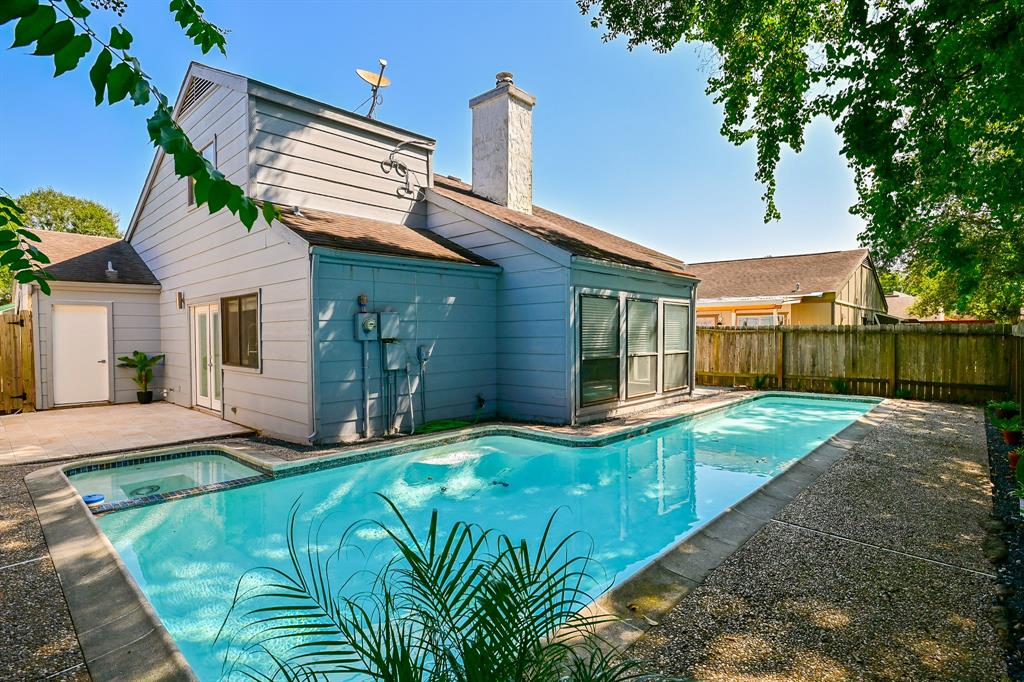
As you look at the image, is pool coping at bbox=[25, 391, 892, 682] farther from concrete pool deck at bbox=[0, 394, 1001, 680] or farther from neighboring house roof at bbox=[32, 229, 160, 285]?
neighboring house roof at bbox=[32, 229, 160, 285]

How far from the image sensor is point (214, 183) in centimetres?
120

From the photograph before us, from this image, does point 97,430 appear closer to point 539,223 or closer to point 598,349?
point 598,349

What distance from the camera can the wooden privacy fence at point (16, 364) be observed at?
380 inches

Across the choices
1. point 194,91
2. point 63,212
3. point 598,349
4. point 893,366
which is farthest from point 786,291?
point 63,212

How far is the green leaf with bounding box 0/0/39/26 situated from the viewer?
93 cm

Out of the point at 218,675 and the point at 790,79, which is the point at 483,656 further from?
the point at 790,79

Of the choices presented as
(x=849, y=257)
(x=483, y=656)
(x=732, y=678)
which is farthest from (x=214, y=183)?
(x=849, y=257)

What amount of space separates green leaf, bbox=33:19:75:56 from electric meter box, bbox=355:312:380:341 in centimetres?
609

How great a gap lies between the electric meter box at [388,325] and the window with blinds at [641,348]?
14.6 feet

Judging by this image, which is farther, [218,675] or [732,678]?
[218,675]

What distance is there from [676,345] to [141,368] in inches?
457

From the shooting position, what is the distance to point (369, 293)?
23.8 feet

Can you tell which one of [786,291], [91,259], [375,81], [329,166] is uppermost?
[375,81]

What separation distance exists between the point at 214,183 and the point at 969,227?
1936 centimetres
